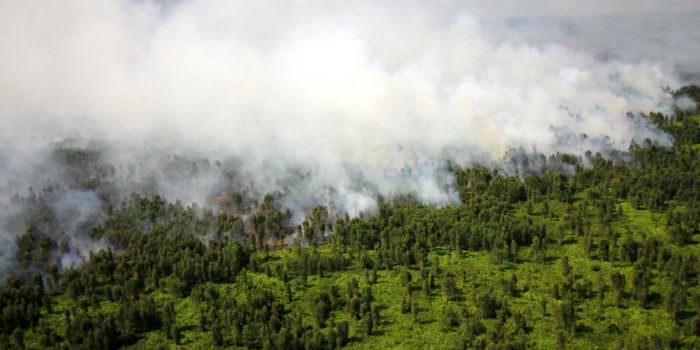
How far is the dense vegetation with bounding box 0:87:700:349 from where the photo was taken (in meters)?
110

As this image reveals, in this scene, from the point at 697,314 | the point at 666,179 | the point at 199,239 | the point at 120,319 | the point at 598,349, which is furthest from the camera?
the point at 666,179

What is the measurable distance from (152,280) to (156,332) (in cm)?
2388

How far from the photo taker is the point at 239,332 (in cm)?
11050

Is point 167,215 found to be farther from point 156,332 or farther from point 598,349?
point 598,349

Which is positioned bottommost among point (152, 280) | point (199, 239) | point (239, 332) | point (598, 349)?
point (598, 349)

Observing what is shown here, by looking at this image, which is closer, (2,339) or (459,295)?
(2,339)

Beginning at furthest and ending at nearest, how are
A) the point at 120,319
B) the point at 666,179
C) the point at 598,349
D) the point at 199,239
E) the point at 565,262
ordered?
the point at 666,179
the point at 199,239
the point at 565,262
the point at 120,319
the point at 598,349

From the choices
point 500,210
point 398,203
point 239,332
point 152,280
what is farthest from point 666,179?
point 152,280

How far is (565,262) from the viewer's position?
431 feet

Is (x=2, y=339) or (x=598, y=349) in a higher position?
(x=2, y=339)

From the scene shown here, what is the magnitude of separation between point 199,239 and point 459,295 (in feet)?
269

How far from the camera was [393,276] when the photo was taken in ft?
451

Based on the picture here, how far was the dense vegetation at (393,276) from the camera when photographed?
10956 centimetres

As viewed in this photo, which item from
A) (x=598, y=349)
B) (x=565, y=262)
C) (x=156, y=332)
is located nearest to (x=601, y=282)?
(x=565, y=262)
